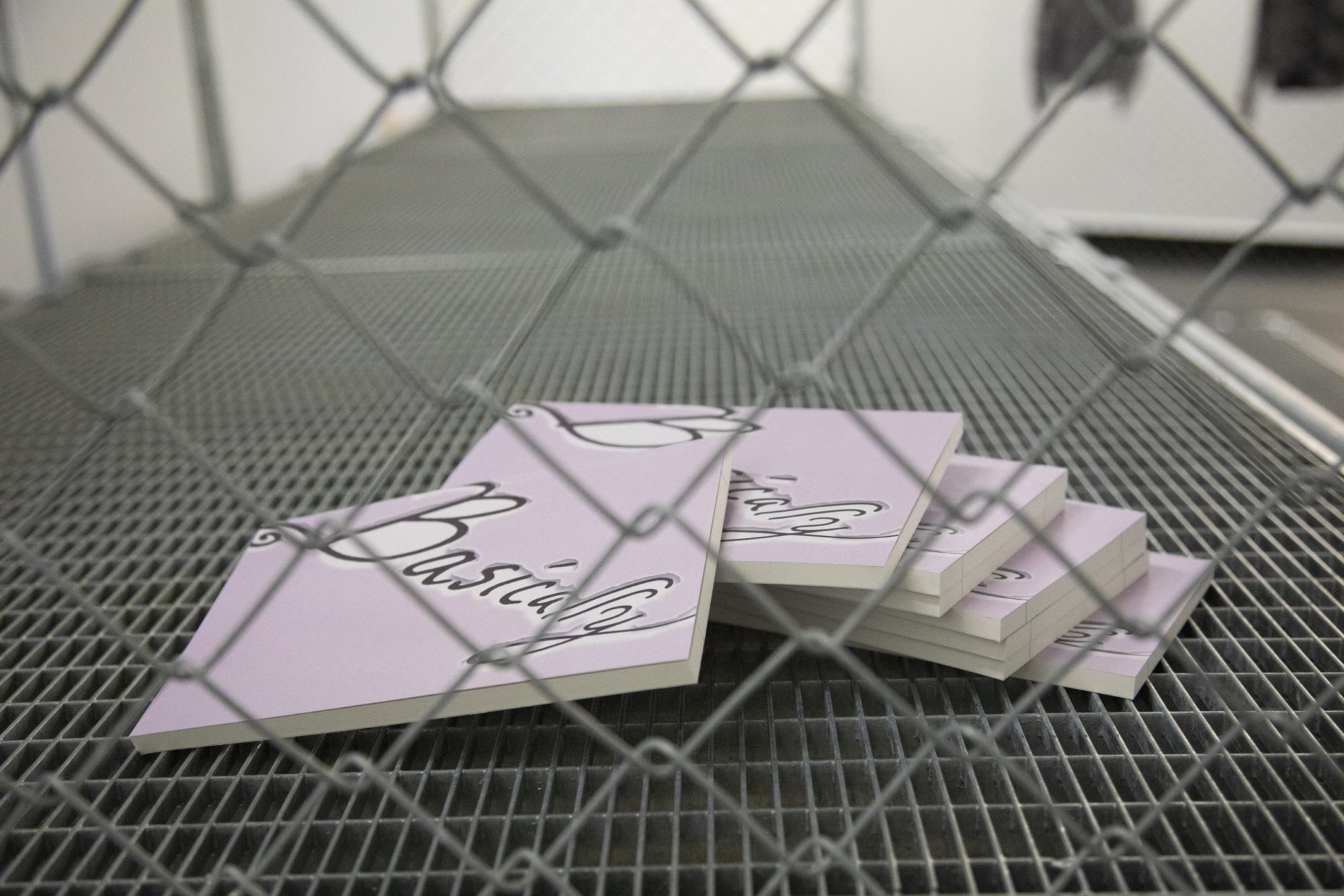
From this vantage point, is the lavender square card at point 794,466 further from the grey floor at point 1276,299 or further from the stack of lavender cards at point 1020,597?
the grey floor at point 1276,299

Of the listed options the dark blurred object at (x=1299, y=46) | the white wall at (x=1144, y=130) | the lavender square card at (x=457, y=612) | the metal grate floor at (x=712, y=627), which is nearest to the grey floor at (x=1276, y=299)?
the white wall at (x=1144, y=130)

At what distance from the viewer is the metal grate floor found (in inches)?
21.5

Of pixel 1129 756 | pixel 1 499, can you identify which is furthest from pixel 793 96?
pixel 1129 756

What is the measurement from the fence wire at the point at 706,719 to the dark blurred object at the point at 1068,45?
10.5ft

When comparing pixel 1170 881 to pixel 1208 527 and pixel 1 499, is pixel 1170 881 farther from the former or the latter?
pixel 1 499

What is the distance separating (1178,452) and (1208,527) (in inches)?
6.4

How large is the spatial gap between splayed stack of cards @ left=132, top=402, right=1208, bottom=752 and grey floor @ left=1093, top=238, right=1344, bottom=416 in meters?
2.11

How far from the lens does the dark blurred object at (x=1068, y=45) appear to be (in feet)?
12.5

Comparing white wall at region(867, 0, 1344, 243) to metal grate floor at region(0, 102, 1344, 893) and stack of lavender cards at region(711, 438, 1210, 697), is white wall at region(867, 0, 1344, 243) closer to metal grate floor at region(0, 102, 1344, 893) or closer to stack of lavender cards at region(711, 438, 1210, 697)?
metal grate floor at region(0, 102, 1344, 893)

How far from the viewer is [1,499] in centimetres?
98

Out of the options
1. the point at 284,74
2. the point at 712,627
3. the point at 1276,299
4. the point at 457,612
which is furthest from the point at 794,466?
the point at 284,74

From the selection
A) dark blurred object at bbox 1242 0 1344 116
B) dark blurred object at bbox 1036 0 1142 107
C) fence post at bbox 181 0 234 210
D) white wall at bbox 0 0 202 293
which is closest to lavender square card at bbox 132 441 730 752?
white wall at bbox 0 0 202 293

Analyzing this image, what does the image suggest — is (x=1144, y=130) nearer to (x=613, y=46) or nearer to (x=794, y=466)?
(x=613, y=46)

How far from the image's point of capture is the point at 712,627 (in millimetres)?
720
